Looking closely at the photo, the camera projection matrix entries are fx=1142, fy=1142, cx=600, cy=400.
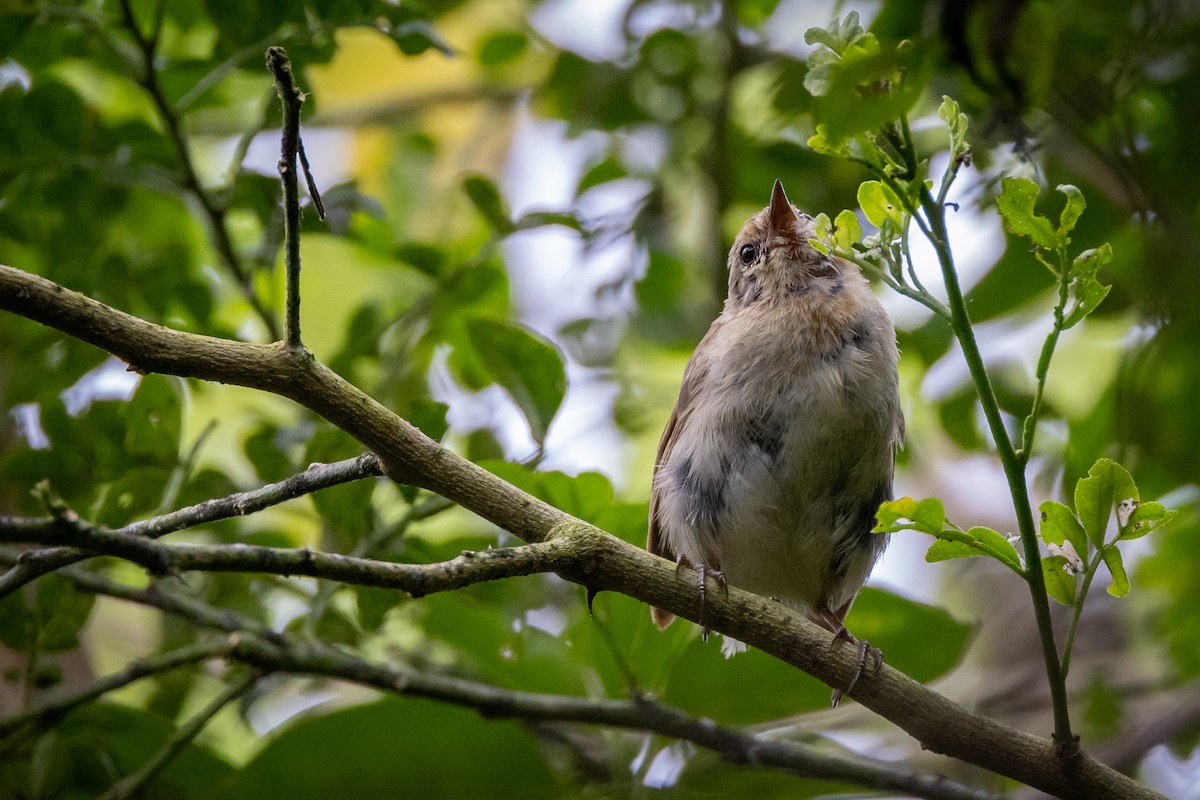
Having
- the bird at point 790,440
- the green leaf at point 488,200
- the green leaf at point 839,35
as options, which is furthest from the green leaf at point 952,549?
the green leaf at point 488,200

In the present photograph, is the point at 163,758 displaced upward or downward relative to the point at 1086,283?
downward

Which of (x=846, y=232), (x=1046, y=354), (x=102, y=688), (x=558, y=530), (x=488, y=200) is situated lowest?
(x=102, y=688)

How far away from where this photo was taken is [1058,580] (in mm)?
2150

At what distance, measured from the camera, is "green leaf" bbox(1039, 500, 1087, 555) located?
2.08 metres

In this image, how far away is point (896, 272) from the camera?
6.61 feet

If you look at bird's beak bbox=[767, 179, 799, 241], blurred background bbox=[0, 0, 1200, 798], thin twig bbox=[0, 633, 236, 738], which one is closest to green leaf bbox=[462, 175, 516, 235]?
blurred background bbox=[0, 0, 1200, 798]

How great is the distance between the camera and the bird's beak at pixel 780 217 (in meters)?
3.75

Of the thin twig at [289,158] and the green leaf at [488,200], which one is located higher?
the green leaf at [488,200]

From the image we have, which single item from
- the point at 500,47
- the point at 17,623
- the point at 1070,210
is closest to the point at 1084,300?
the point at 1070,210

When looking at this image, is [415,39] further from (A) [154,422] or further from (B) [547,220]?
(A) [154,422]

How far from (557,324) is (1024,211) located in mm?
2461

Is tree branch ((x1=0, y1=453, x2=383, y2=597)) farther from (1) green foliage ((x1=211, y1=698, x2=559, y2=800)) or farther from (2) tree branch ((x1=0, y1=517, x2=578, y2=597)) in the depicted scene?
(1) green foliage ((x1=211, y1=698, x2=559, y2=800))

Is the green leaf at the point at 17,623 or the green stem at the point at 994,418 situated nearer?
the green stem at the point at 994,418

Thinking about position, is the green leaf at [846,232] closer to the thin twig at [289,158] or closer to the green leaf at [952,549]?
the green leaf at [952,549]
